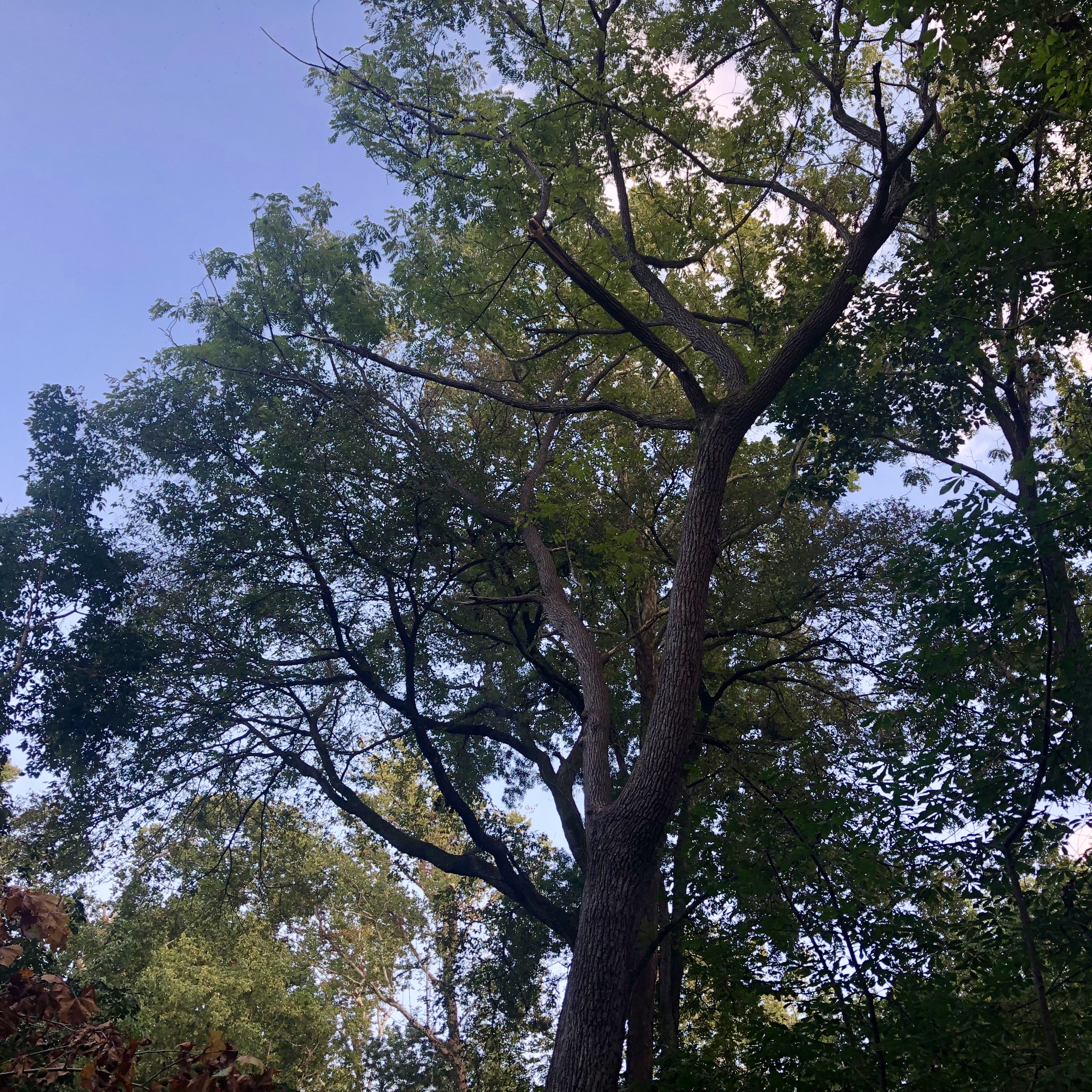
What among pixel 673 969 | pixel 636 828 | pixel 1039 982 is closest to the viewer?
pixel 1039 982

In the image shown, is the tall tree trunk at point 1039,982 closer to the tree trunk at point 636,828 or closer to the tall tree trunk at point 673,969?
the tree trunk at point 636,828

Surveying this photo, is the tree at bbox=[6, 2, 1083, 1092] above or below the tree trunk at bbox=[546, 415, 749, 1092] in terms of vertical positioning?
above

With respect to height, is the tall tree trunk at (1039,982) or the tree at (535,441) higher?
the tree at (535,441)

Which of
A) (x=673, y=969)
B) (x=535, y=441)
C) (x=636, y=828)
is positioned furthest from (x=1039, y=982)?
(x=535, y=441)

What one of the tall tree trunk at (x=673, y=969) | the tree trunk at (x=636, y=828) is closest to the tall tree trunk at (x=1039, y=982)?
the tree trunk at (x=636, y=828)

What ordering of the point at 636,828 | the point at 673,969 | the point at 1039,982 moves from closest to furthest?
the point at 1039,982
the point at 636,828
the point at 673,969

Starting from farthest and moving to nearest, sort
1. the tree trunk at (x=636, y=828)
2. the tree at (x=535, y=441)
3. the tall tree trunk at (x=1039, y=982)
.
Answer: the tree at (x=535, y=441), the tree trunk at (x=636, y=828), the tall tree trunk at (x=1039, y=982)

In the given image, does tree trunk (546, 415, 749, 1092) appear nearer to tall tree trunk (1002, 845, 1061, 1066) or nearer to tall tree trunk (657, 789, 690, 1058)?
tall tree trunk (657, 789, 690, 1058)

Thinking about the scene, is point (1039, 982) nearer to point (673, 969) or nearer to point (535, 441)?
point (673, 969)

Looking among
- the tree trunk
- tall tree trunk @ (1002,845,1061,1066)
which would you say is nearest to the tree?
the tree trunk

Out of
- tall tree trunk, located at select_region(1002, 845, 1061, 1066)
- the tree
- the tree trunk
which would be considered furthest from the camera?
the tree

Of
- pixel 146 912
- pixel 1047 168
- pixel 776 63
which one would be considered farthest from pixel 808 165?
pixel 146 912

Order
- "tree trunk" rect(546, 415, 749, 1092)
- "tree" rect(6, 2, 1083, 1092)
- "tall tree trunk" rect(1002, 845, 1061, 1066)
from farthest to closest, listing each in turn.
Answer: "tree" rect(6, 2, 1083, 1092), "tree trunk" rect(546, 415, 749, 1092), "tall tree trunk" rect(1002, 845, 1061, 1066)

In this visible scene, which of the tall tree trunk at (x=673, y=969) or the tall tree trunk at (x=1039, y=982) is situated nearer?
the tall tree trunk at (x=1039, y=982)
